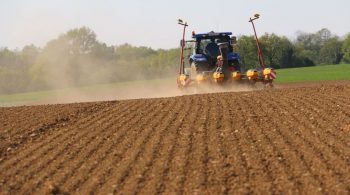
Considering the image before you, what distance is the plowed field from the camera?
6605 millimetres

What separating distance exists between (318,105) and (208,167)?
5.92 m

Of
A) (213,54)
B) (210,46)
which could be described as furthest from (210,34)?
(213,54)

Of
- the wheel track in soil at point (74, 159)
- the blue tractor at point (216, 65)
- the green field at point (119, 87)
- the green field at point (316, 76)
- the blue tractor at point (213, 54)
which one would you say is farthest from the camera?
the green field at point (316, 76)

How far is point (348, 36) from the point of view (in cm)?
8800

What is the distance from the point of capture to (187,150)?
8.33 metres

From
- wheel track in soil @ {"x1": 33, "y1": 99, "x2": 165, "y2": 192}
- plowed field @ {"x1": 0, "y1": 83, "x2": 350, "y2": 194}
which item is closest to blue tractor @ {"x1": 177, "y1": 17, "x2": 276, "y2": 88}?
plowed field @ {"x1": 0, "y1": 83, "x2": 350, "y2": 194}

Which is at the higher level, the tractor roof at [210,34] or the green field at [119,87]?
the tractor roof at [210,34]

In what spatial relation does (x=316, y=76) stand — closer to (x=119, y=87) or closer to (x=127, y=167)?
(x=119, y=87)

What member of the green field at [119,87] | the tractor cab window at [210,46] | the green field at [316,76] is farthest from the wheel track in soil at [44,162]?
the green field at [316,76]

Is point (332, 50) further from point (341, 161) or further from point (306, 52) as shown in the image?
point (341, 161)

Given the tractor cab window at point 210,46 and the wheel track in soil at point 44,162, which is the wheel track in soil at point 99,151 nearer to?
the wheel track in soil at point 44,162

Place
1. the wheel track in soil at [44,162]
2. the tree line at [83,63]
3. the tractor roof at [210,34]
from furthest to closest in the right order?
the tree line at [83,63]
the tractor roof at [210,34]
the wheel track in soil at [44,162]

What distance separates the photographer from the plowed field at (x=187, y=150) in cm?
661

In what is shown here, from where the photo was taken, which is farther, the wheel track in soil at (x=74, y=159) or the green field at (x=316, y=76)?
the green field at (x=316, y=76)
